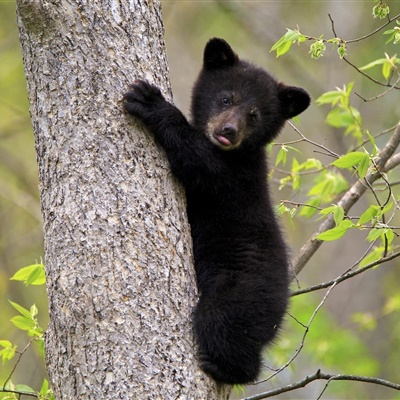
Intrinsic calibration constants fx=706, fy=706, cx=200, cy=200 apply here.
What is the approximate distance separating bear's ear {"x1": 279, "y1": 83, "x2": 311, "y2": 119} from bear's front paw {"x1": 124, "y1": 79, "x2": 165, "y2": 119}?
1664 mm

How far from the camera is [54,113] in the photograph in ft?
12.2

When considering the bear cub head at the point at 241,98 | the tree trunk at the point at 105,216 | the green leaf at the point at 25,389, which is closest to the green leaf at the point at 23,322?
the green leaf at the point at 25,389

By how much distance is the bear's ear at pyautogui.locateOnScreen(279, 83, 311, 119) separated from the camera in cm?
543

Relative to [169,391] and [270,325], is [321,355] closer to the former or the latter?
Answer: [270,325]

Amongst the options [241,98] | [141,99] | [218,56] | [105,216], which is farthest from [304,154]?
[105,216]

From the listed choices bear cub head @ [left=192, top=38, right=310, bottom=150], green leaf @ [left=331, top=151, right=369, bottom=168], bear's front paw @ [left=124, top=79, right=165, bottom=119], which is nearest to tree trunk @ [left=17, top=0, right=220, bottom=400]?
bear's front paw @ [left=124, top=79, right=165, bottom=119]

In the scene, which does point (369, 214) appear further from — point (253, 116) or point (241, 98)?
point (241, 98)

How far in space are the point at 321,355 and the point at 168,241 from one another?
617 cm

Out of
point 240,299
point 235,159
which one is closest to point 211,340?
point 240,299

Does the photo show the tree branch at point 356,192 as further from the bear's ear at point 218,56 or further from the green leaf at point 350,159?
the bear's ear at point 218,56

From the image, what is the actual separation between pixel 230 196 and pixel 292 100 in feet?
3.85

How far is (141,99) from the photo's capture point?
3.87 meters

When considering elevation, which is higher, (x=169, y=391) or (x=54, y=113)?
(x=54, y=113)

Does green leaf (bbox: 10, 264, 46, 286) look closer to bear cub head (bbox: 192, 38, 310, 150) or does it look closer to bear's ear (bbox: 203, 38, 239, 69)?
bear cub head (bbox: 192, 38, 310, 150)
